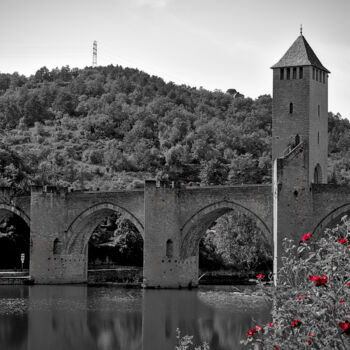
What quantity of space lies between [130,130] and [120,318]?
53943 mm

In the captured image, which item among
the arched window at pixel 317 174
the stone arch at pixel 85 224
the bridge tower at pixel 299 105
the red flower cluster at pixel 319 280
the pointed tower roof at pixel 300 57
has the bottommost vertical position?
the red flower cluster at pixel 319 280

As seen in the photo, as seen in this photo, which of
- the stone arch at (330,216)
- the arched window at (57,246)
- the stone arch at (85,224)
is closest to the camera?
the stone arch at (330,216)

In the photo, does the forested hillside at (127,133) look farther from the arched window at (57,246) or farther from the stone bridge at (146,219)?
the arched window at (57,246)

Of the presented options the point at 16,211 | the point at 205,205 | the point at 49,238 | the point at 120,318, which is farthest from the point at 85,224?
the point at 120,318

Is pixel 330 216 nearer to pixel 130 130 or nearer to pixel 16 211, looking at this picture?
pixel 16 211

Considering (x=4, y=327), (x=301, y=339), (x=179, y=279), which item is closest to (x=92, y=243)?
(x=179, y=279)

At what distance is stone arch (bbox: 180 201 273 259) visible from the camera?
39594 mm

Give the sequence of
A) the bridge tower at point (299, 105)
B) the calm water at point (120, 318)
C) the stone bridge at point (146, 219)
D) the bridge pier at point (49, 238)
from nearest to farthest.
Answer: the calm water at point (120, 318) → the bridge tower at point (299, 105) → the stone bridge at point (146, 219) → the bridge pier at point (49, 238)

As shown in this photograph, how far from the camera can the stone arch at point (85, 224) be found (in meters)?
43.7

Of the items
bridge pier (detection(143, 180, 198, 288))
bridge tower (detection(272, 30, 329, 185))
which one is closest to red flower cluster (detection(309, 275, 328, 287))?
bridge tower (detection(272, 30, 329, 185))

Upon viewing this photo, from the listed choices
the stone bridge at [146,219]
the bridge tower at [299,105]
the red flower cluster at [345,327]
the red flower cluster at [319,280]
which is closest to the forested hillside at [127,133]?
the stone bridge at [146,219]

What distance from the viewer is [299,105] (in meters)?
39.2

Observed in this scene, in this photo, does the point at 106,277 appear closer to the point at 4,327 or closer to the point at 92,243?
the point at 92,243

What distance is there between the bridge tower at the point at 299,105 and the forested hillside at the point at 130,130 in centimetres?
2453
